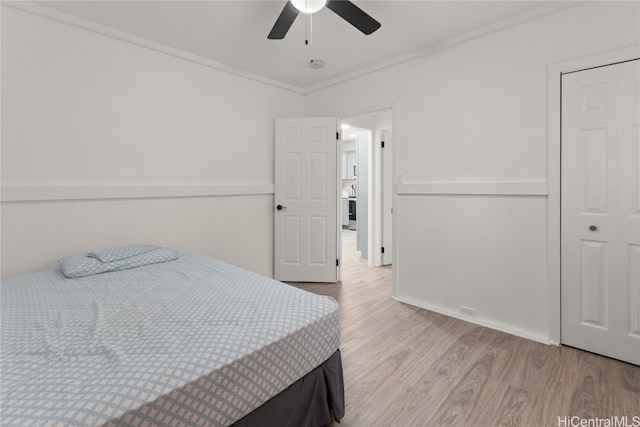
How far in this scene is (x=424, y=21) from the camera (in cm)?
243

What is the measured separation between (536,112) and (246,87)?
9.16ft

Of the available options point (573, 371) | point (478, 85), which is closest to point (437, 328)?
point (573, 371)

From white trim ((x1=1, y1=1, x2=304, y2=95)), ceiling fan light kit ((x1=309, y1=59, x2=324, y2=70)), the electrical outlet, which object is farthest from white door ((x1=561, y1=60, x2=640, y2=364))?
white trim ((x1=1, y1=1, x2=304, y2=95))

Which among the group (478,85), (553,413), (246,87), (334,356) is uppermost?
(246,87)

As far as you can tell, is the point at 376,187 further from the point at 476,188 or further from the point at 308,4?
the point at 308,4

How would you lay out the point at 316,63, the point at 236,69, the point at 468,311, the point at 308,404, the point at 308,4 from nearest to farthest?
the point at 308,404
the point at 308,4
the point at 468,311
the point at 316,63
the point at 236,69

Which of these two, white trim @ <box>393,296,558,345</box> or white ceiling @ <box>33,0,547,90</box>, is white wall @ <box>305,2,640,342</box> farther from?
white ceiling @ <box>33,0,547,90</box>

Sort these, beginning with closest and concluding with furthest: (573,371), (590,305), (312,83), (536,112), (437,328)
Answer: (573,371) → (590,305) → (536,112) → (437,328) → (312,83)

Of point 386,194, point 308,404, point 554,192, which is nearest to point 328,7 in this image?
point 554,192

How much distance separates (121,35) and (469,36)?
2888 millimetres

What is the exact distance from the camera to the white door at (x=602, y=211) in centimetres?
195

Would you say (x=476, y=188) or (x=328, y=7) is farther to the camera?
(x=476, y=188)

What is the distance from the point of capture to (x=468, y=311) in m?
2.67

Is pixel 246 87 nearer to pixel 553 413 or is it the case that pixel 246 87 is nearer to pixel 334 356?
pixel 334 356
